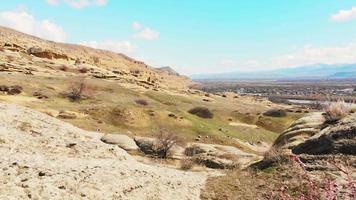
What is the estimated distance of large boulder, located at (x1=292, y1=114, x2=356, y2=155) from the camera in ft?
85.8

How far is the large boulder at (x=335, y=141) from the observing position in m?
26.2

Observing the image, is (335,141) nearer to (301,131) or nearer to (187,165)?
(301,131)

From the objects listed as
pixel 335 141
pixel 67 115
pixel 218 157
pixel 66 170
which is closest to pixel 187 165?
pixel 218 157

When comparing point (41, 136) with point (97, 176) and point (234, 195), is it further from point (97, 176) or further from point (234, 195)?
point (234, 195)

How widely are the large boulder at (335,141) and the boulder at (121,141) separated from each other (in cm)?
1833

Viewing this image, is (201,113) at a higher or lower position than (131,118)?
lower

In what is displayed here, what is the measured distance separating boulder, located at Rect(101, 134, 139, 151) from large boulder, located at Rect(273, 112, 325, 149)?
1434 centimetres

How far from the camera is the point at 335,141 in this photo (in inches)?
1059

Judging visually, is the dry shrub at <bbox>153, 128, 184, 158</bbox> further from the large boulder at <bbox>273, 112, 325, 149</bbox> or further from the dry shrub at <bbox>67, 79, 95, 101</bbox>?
the dry shrub at <bbox>67, 79, 95, 101</bbox>

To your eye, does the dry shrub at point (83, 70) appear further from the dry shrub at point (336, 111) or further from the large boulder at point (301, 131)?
the dry shrub at point (336, 111)

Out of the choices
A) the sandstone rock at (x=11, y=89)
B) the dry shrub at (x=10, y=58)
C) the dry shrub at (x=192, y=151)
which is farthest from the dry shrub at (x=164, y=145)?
the dry shrub at (x=10, y=58)

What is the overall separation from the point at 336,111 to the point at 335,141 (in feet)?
20.3

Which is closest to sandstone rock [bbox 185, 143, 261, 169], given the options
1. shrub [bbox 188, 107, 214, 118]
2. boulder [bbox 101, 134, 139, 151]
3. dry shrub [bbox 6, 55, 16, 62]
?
boulder [bbox 101, 134, 139, 151]

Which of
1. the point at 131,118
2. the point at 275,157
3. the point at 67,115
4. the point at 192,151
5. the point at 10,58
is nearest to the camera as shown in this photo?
the point at 275,157
